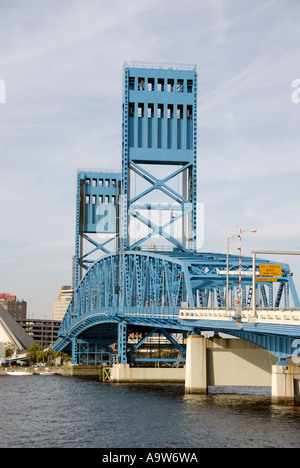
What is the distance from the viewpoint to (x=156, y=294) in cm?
10356

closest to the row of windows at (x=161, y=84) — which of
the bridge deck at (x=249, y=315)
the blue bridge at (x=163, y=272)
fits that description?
the blue bridge at (x=163, y=272)

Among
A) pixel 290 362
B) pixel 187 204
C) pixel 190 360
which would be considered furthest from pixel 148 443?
pixel 187 204

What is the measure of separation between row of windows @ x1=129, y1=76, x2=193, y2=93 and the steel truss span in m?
25.9

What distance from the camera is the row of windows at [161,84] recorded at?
121150mm

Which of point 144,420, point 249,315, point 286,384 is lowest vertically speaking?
point 144,420

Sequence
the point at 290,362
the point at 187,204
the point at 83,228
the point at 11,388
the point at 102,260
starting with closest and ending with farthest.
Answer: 1. the point at 290,362
2. the point at 11,388
3. the point at 187,204
4. the point at 102,260
5. the point at 83,228

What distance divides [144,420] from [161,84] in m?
66.9

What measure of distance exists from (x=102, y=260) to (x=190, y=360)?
46.9m

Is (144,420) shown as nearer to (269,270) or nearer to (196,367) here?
(269,270)

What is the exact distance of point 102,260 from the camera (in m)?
134

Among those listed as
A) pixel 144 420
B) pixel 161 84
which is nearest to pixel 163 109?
pixel 161 84

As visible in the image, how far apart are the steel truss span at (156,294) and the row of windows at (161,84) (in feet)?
85.0

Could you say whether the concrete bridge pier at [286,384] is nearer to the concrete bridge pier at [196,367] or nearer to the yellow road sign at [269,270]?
the yellow road sign at [269,270]
